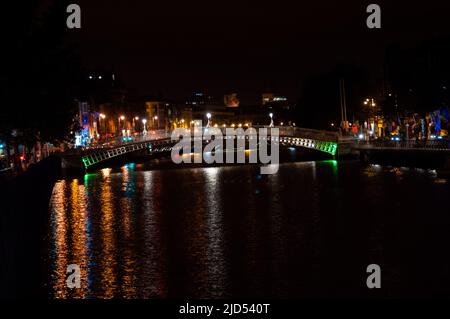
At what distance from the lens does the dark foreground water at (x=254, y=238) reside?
21.0m

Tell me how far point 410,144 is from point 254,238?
35744mm

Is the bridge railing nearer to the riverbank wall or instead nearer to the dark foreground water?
the dark foreground water

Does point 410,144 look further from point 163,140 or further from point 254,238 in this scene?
point 254,238

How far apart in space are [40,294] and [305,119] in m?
84.8

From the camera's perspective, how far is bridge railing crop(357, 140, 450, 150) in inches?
2181

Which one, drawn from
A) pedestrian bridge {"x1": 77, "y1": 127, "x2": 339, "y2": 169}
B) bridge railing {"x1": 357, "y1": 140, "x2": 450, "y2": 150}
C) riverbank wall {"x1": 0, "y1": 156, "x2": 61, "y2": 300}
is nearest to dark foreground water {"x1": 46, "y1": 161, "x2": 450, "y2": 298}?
riverbank wall {"x1": 0, "y1": 156, "x2": 61, "y2": 300}

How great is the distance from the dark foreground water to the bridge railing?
6.83 metres

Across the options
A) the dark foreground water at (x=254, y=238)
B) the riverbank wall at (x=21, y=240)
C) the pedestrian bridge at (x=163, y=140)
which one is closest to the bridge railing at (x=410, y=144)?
the pedestrian bridge at (x=163, y=140)

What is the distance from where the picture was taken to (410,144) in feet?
201

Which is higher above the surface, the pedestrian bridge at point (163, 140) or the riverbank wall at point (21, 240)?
the pedestrian bridge at point (163, 140)

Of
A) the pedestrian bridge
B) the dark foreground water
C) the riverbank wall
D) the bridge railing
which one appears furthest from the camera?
the pedestrian bridge

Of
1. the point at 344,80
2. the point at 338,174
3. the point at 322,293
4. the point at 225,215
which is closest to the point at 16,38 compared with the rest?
the point at 322,293

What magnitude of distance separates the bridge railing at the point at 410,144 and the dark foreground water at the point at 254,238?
6.83 m

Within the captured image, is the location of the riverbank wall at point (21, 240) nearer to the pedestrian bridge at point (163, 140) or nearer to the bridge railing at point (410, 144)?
the bridge railing at point (410, 144)
